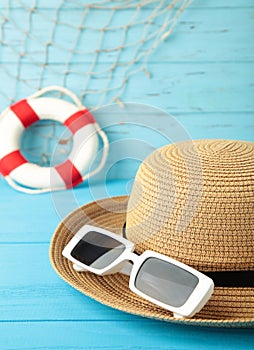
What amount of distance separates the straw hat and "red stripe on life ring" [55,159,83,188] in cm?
66

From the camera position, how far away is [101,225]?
1230 millimetres

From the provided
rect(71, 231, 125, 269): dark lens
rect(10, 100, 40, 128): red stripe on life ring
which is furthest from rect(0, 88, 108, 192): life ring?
rect(71, 231, 125, 269): dark lens

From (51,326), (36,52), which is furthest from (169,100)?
(51,326)

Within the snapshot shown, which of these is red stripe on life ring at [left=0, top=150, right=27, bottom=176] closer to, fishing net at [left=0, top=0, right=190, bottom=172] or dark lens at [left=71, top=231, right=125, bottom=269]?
fishing net at [left=0, top=0, right=190, bottom=172]

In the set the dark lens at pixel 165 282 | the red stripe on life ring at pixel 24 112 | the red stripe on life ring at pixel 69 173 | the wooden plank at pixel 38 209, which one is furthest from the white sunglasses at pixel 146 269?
the red stripe on life ring at pixel 24 112

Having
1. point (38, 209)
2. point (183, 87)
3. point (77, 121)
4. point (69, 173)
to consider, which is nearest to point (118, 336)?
point (38, 209)

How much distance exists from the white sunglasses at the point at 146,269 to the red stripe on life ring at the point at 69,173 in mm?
617

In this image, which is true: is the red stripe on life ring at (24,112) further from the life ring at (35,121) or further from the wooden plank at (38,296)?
the wooden plank at (38,296)

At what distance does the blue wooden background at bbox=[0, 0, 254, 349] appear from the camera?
3.55ft

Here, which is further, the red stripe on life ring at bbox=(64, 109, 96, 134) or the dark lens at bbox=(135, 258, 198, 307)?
the red stripe on life ring at bbox=(64, 109, 96, 134)

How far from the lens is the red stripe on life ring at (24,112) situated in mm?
1771

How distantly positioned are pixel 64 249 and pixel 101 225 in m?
0.16

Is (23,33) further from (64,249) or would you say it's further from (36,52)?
(64,249)

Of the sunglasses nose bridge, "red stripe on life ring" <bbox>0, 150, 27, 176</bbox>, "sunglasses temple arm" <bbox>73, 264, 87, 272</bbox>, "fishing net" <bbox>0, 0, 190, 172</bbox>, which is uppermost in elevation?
"fishing net" <bbox>0, 0, 190, 172</bbox>
